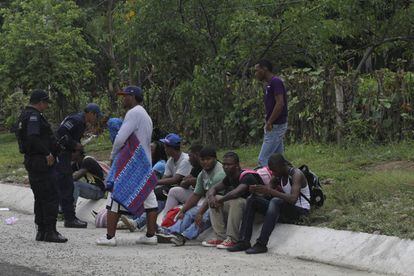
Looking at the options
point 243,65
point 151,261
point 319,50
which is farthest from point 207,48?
point 151,261

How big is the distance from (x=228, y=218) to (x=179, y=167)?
1.79 m

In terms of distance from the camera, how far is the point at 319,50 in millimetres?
16406

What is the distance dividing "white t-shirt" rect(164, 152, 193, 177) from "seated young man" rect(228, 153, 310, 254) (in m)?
1.84

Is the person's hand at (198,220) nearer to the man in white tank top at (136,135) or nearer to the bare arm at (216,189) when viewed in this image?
the bare arm at (216,189)

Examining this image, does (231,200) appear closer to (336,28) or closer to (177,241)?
(177,241)

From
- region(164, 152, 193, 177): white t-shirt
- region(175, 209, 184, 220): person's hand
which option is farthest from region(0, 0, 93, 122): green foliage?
region(175, 209, 184, 220): person's hand

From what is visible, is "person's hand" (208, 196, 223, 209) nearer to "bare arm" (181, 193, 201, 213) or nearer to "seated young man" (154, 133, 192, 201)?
"bare arm" (181, 193, 201, 213)

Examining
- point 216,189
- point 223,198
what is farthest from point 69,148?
point 223,198

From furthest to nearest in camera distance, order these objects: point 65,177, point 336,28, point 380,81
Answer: point 336,28
point 380,81
point 65,177

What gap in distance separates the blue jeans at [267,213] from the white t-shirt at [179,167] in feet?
6.03

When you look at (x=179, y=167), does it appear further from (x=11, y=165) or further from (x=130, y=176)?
(x=11, y=165)

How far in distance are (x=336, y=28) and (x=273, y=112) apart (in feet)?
22.5

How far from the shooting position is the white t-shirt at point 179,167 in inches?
398

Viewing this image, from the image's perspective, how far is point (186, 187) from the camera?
9922 millimetres
